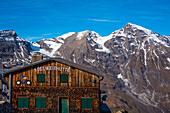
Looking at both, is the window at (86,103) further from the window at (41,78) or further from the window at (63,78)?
the window at (41,78)

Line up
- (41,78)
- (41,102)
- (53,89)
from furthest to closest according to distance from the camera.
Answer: (41,78) < (53,89) < (41,102)

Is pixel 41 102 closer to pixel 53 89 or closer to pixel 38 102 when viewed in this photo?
pixel 38 102

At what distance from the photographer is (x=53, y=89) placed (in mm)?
25562

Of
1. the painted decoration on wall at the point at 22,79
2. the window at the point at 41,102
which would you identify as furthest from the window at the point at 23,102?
the painted decoration on wall at the point at 22,79

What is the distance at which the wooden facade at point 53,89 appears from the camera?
25.4 m

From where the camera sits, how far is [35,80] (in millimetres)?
25719

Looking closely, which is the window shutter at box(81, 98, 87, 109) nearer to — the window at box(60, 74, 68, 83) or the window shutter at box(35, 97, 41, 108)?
the window at box(60, 74, 68, 83)

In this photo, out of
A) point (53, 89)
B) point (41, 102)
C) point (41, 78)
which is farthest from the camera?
point (41, 78)

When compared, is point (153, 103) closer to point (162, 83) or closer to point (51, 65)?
point (162, 83)

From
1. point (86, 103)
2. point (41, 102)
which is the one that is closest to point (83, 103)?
point (86, 103)

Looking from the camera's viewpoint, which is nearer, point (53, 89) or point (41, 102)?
point (41, 102)

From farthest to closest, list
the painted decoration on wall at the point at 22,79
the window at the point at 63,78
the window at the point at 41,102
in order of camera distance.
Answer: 1. the window at the point at 63,78
2. the painted decoration on wall at the point at 22,79
3. the window at the point at 41,102

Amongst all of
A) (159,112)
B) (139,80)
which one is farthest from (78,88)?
(139,80)

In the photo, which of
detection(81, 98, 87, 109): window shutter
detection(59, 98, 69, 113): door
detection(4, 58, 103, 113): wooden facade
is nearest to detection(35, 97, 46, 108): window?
detection(4, 58, 103, 113): wooden facade
